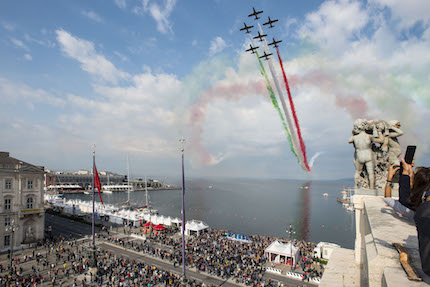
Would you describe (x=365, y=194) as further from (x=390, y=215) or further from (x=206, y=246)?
(x=206, y=246)

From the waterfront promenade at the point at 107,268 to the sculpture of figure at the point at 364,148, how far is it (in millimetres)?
17822

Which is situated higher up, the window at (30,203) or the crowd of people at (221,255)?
the window at (30,203)

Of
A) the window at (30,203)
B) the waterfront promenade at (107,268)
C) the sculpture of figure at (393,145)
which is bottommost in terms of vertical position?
the waterfront promenade at (107,268)

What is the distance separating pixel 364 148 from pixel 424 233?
1339 centimetres

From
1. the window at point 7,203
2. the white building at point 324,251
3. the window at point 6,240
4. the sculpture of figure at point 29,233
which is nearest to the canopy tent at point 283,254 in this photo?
the white building at point 324,251

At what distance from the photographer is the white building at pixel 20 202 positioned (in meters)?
35.5

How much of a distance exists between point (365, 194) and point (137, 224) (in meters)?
52.0

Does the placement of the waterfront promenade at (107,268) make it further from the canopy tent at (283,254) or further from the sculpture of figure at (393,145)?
the sculpture of figure at (393,145)

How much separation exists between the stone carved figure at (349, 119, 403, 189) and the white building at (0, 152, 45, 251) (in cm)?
4198

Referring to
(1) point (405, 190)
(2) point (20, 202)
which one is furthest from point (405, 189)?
(2) point (20, 202)

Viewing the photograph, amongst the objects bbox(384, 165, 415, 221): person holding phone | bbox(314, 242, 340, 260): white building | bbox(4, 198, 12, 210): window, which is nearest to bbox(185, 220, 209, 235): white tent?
bbox(314, 242, 340, 260): white building

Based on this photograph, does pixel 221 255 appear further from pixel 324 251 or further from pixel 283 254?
pixel 324 251

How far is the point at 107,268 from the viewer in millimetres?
30703

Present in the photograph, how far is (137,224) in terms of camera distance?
57.2m
